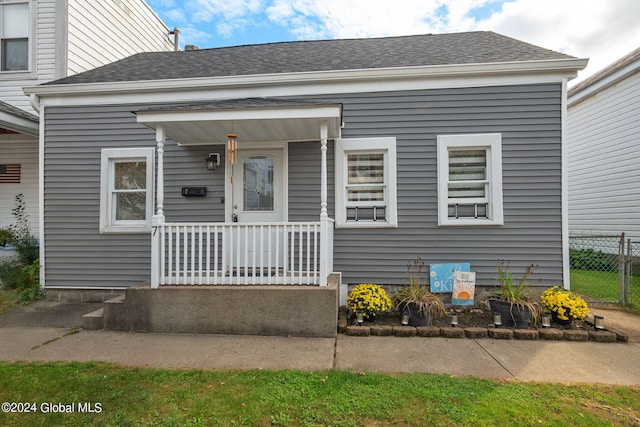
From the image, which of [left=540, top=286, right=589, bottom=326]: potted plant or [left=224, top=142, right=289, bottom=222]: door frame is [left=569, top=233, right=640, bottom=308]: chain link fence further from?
[left=224, top=142, right=289, bottom=222]: door frame

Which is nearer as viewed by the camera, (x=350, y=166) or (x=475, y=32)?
(x=350, y=166)

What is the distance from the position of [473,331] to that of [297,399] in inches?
98.1

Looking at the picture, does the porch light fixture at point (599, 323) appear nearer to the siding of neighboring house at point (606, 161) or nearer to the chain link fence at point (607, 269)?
the chain link fence at point (607, 269)

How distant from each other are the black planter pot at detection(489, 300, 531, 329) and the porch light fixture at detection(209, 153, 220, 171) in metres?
4.70

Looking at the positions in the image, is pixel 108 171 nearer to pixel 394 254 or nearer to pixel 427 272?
pixel 394 254

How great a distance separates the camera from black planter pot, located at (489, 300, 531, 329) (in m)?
3.93

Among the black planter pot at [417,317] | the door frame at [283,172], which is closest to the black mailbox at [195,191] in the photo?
the door frame at [283,172]

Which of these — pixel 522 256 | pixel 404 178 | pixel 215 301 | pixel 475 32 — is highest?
pixel 475 32

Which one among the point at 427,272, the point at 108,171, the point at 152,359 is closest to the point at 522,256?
the point at 427,272

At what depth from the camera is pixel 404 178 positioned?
196 inches

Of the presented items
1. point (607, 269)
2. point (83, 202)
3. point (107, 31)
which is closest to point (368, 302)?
point (83, 202)

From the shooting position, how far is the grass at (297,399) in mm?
2193

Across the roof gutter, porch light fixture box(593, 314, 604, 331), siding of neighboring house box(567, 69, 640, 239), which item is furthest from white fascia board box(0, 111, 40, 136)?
siding of neighboring house box(567, 69, 640, 239)

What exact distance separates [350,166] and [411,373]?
126 inches
